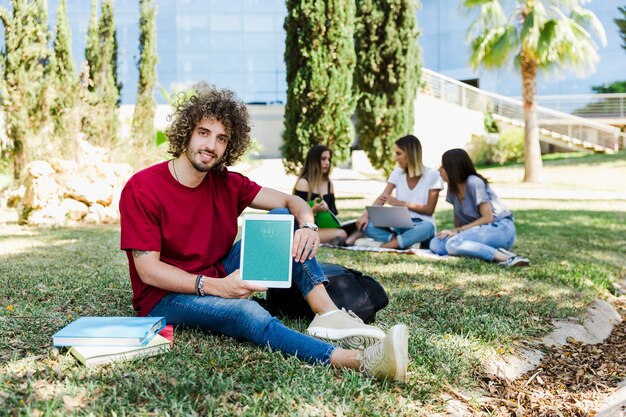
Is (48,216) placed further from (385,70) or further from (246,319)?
(385,70)

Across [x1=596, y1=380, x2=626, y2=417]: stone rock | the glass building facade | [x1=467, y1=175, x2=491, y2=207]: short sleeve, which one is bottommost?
[x1=596, y1=380, x2=626, y2=417]: stone rock

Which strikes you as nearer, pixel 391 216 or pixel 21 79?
pixel 391 216

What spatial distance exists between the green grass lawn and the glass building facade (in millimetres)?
25816

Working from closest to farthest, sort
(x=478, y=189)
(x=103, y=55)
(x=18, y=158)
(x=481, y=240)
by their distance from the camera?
(x=481, y=240) < (x=478, y=189) < (x=18, y=158) < (x=103, y=55)

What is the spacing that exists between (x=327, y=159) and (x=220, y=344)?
4654mm

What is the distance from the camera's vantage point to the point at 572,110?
27.4 meters

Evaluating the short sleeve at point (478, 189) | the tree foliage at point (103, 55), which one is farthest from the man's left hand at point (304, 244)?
the tree foliage at point (103, 55)

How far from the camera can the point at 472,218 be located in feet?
22.7

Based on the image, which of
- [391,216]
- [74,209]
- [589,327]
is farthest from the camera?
[74,209]

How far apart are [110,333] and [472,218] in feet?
15.6

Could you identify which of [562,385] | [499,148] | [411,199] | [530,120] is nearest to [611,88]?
[499,148]

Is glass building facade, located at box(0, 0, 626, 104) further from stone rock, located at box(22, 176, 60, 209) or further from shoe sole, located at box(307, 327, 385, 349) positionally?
Result: shoe sole, located at box(307, 327, 385, 349)

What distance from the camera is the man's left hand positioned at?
3375mm

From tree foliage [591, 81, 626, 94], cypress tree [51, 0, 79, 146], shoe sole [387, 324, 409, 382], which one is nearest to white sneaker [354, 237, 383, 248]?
shoe sole [387, 324, 409, 382]
